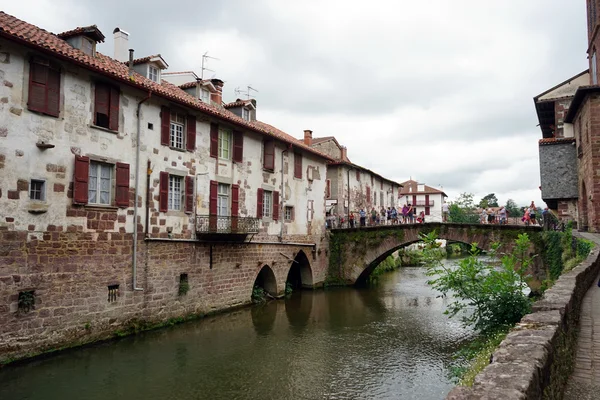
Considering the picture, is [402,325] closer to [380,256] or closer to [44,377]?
[380,256]

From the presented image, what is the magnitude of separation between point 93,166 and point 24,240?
301 cm

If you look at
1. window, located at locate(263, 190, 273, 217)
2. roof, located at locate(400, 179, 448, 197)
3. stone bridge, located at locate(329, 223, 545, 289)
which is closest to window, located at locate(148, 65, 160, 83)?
window, located at locate(263, 190, 273, 217)

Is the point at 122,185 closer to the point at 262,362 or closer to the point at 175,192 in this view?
the point at 175,192

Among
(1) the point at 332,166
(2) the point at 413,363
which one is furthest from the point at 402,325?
(1) the point at 332,166

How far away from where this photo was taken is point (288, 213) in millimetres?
23984

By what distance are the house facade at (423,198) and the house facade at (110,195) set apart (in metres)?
51.2

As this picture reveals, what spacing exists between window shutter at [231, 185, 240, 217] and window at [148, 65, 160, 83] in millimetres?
5140

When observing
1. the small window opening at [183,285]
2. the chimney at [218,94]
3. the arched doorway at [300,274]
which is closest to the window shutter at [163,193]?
the small window opening at [183,285]

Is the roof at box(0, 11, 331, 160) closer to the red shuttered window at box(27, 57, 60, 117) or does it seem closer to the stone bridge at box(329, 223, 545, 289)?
the red shuttered window at box(27, 57, 60, 117)

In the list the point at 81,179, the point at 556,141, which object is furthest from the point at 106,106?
the point at 556,141

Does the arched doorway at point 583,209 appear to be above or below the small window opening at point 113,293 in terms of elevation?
above

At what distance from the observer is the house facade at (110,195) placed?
1171 cm

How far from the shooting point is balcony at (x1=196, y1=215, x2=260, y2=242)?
17.5 meters

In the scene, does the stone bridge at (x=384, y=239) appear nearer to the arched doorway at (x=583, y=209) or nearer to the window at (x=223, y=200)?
the arched doorway at (x=583, y=209)
